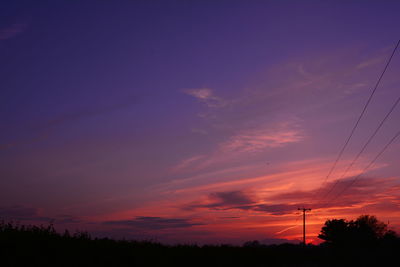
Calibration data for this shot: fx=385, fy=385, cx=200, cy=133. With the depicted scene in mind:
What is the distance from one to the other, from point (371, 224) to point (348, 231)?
12771mm

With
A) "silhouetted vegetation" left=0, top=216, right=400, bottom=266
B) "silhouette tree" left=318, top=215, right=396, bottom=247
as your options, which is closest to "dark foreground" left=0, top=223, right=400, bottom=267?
"silhouetted vegetation" left=0, top=216, right=400, bottom=266

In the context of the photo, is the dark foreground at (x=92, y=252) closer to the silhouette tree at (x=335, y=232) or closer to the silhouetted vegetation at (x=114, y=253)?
the silhouetted vegetation at (x=114, y=253)

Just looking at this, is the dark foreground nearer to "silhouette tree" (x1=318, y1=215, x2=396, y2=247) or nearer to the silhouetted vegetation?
the silhouetted vegetation

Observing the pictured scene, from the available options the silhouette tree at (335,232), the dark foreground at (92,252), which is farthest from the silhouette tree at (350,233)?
the dark foreground at (92,252)

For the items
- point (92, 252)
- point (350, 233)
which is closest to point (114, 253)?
point (92, 252)

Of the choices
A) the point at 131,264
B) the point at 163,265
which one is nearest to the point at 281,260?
the point at 163,265

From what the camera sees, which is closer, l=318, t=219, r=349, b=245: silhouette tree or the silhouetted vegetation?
the silhouetted vegetation

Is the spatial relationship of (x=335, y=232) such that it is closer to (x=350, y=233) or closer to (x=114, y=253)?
(x=350, y=233)

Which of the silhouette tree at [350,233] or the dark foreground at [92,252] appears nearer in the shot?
the dark foreground at [92,252]

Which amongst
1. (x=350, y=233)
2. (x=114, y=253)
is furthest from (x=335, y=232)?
(x=114, y=253)

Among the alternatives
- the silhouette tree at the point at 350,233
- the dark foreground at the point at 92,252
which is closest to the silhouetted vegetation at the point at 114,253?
the dark foreground at the point at 92,252

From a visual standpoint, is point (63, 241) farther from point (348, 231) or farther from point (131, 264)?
point (348, 231)

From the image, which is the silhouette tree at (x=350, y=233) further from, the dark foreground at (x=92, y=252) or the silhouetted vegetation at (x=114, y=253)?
the dark foreground at (x=92, y=252)

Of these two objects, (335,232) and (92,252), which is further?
(335,232)
